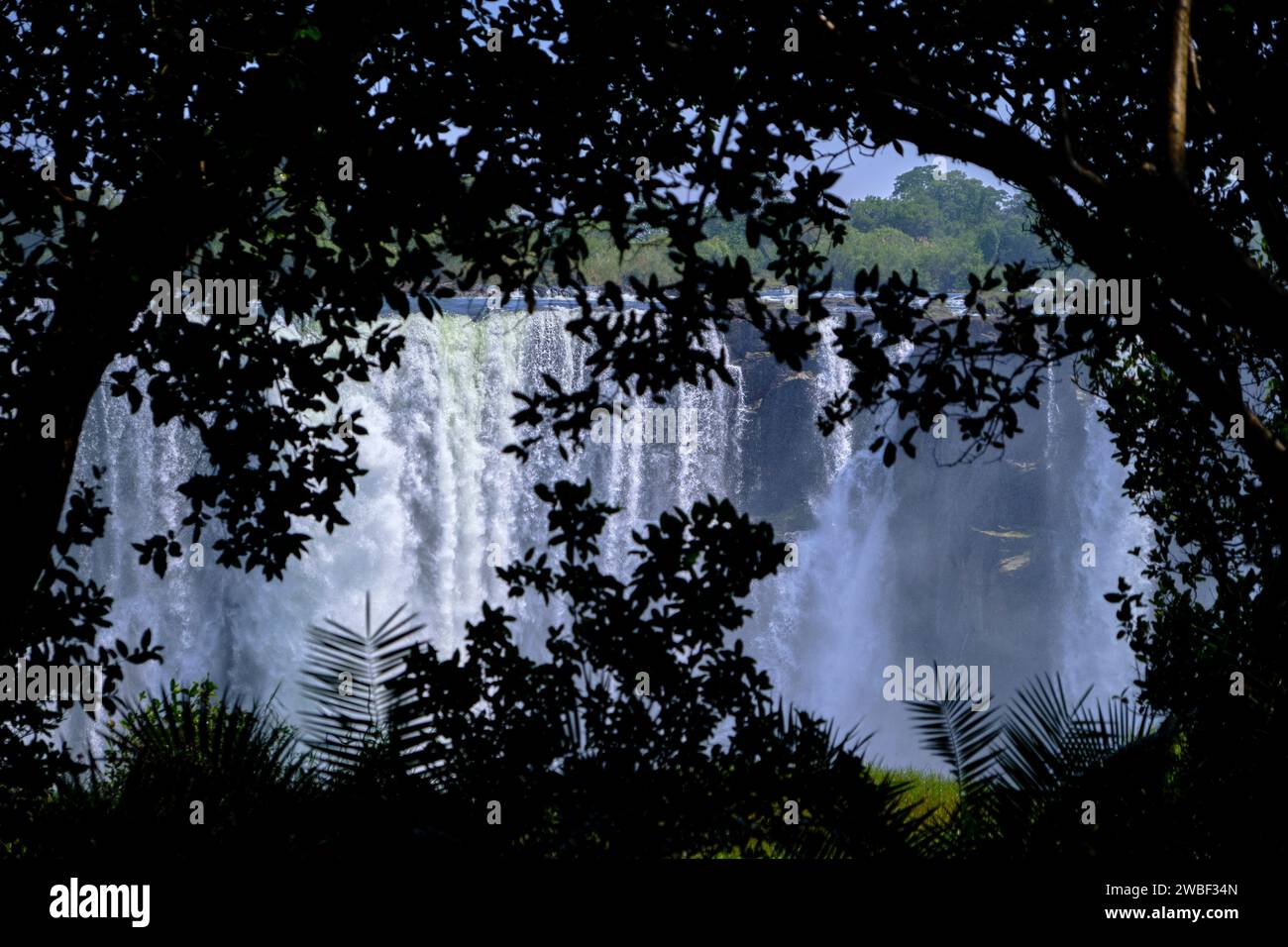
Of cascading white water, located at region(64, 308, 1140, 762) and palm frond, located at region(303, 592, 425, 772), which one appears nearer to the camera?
palm frond, located at region(303, 592, 425, 772)

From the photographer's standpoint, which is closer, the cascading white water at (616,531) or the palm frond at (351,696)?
the palm frond at (351,696)

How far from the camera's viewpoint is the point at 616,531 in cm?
2680

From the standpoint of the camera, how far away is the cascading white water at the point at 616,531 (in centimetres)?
2286

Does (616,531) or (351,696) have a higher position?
(616,531)

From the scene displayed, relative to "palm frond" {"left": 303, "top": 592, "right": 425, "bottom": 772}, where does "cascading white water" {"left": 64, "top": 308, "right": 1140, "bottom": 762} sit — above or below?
above

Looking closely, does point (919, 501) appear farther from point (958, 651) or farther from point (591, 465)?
point (591, 465)

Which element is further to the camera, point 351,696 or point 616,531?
point 616,531

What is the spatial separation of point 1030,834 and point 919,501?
90.2ft

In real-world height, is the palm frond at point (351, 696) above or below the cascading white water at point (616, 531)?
below

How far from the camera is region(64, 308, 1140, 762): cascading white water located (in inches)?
900
